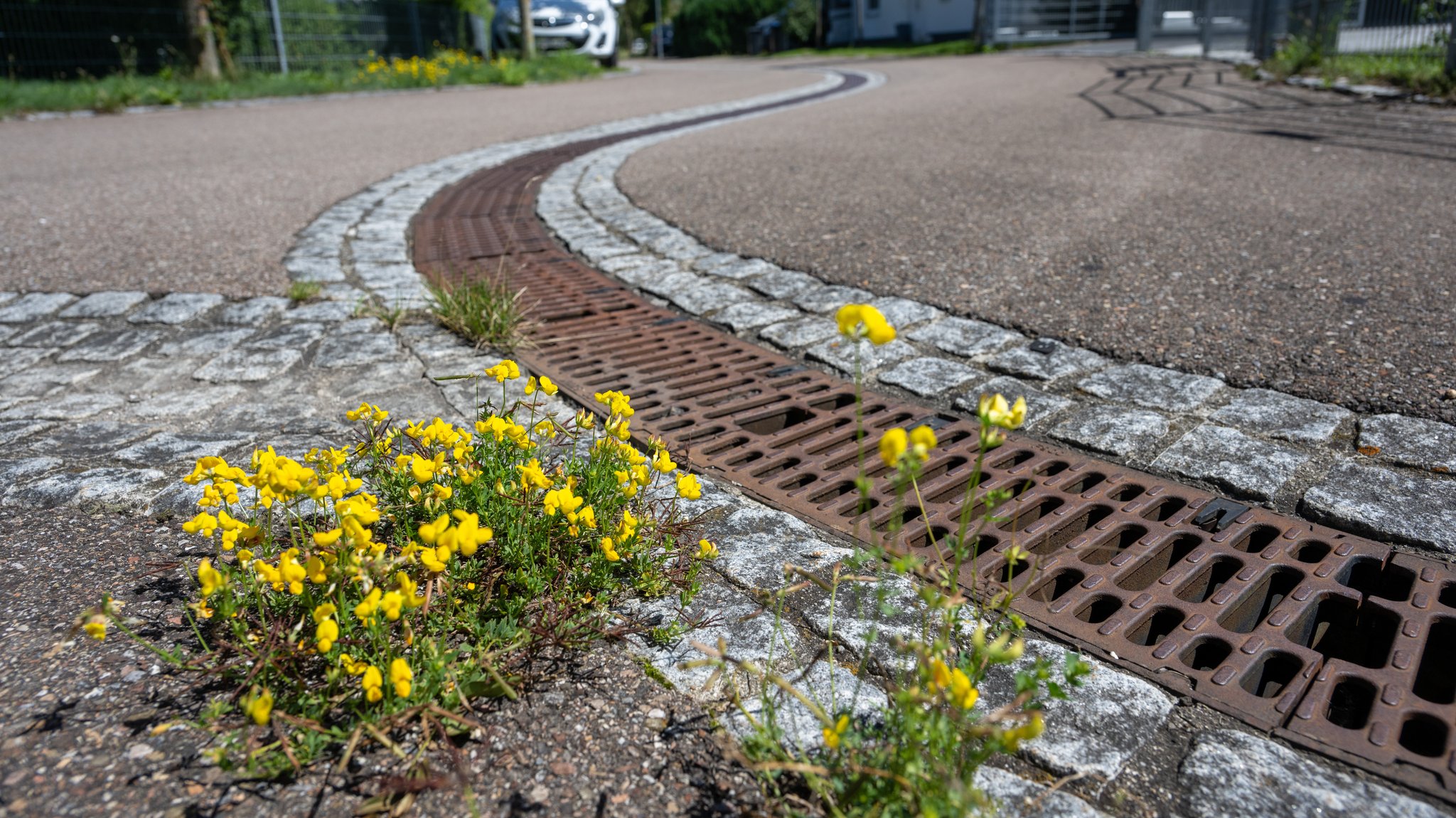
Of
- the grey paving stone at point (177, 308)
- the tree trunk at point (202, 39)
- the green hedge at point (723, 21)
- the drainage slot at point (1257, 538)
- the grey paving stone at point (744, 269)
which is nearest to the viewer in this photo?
the drainage slot at point (1257, 538)

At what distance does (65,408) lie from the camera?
9.86ft

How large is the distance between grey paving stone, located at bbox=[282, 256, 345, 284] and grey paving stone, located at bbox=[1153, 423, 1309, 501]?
11.4 feet

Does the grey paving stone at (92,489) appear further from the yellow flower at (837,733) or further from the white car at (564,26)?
the white car at (564,26)

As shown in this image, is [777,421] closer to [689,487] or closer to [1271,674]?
[689,487]

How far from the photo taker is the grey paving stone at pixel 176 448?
256 centimetres

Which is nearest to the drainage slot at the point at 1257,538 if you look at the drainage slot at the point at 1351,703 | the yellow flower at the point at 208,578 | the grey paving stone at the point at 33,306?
the drainage slot at the point at 1351,703

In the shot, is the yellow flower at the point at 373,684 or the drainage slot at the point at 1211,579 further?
the drainage slot at the point at 1211,579

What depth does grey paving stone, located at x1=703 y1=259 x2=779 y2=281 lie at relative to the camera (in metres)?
4.25

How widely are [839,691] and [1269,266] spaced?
307 cm

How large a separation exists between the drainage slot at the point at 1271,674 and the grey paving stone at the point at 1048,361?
1.36m

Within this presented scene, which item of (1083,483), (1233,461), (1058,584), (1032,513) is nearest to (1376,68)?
(1233,461)

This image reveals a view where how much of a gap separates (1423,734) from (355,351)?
318 cm

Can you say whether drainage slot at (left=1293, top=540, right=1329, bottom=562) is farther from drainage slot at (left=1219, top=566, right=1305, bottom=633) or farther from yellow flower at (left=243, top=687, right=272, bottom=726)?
yellow flower at (left=243, top=687, right=272, bottom=726)

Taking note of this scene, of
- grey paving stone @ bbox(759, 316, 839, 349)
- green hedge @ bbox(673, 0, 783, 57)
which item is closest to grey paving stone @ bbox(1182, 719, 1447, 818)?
grey paving stone @ bbox(759, 316, 839, 349)
